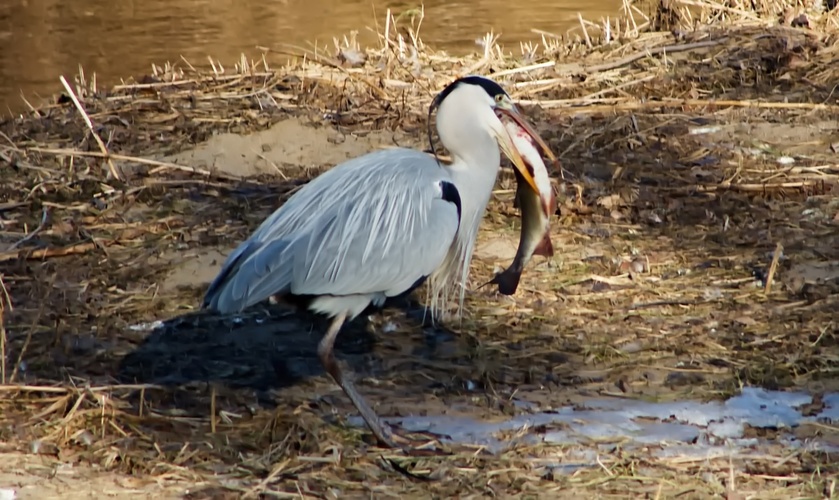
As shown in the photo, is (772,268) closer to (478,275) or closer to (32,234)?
(478,275)

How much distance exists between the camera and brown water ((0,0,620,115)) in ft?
37.7

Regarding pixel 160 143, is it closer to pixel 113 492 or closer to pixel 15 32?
pixel 113 492

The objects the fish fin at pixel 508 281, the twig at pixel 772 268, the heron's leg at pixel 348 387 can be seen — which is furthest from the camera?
the twig at pixel 772 268

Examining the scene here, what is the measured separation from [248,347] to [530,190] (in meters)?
1.35

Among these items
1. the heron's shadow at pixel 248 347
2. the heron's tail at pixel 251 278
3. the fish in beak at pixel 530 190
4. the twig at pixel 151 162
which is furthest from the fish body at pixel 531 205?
the twig at pixel 151 162

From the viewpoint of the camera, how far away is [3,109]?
9922 millimetres

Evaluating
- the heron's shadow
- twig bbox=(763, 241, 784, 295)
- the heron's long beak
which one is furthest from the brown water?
the heron's long beak

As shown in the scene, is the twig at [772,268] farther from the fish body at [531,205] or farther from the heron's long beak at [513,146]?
the heron's long beak at [513,146]

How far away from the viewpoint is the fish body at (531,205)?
16.2ft

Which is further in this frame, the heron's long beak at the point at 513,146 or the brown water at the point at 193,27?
the brown water at the point at 193,27

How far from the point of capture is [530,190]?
4.96m

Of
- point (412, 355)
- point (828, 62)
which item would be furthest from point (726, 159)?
point (412, 355)

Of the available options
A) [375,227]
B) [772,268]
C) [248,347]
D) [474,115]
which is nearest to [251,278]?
[375,227]

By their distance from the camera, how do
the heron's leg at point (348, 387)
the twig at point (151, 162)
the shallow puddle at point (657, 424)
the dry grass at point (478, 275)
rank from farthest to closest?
the twig at point (151, 162) → the heron's leg at point (348, 387) → the shallow puddle at point (657, 424) → the dry grass at point (478, 275)
